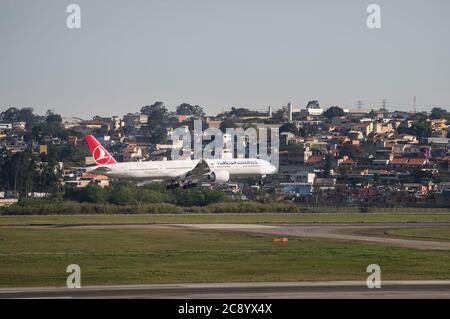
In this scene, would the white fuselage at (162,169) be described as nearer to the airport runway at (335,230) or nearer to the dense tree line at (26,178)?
the airport runway at (335,230)

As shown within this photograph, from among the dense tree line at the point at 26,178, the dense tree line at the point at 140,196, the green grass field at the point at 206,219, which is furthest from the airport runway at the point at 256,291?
the dense tree line at the point at 26,178

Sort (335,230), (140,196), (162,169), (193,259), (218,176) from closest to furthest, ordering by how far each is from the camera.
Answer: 1. (193,259)
2. (335,230)
3. (218,176)
4. (162,169)
5. (140,196)

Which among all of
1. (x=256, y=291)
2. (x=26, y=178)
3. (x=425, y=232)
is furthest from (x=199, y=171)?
(x=256, y=291)

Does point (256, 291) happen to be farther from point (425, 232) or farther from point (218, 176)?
point (218, 176)

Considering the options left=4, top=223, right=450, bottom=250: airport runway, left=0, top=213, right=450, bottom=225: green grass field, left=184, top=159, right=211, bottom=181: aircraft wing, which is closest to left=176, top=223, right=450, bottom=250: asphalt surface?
left=4, top=223, right=450, bottom=250: airport runway
